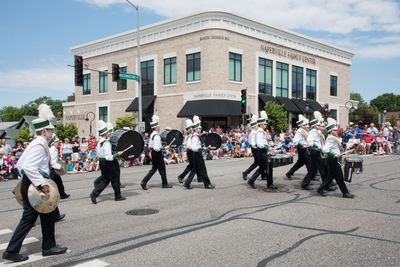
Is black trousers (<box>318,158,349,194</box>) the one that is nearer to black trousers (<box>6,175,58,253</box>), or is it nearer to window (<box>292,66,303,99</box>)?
black trousers (<box>6,175,58,253</box>)

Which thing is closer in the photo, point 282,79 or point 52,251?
point 52,251

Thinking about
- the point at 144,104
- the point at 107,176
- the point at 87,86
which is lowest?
the point at 107,176

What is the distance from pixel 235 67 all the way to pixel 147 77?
8.71m

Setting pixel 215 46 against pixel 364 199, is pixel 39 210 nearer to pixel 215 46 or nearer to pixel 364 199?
pixel 364 199

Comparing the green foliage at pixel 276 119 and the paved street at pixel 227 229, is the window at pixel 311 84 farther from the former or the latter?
the paved street at pixel 227 229

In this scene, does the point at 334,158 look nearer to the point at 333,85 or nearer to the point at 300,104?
the point at 300,104

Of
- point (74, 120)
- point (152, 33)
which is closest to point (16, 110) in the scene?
point (74, 120)

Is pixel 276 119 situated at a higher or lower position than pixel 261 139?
higher

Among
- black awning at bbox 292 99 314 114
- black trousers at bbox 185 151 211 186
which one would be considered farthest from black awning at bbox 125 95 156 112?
black trousers at bbox 185 151 211 186

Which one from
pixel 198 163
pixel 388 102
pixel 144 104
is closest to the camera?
pixel 198 163

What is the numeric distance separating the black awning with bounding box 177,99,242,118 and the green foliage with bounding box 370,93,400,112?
10260 centimetres

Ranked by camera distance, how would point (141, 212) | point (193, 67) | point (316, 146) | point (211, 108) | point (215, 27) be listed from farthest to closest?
point (193, 67) < point (215, 27) < point (211, 108) < point (316, 146) < point (141, 212)

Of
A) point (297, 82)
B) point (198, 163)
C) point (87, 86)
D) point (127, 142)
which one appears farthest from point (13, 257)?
point (87, 86)

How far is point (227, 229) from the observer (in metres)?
Answer: 6.06
